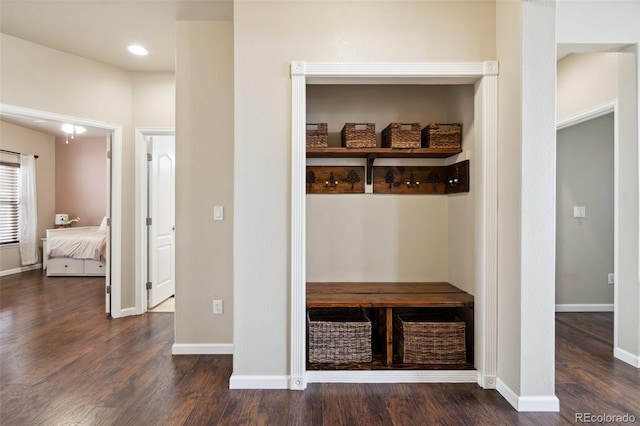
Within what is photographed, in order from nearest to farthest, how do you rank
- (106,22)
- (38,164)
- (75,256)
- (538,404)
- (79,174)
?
(538,404) → (106,22) → (75,256) → (38,164) → (79,174)

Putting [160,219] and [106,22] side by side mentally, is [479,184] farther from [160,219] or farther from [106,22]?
[160,219]

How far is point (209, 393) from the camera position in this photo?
233 centimetres

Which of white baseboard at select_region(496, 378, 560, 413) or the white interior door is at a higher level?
the white interior door

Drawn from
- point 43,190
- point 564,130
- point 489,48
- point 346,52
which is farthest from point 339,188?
point 43,190

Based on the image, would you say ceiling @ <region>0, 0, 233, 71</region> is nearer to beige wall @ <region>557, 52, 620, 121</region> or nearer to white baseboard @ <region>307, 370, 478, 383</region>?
white baseboard @ <region>307, 370, 478, 383</region>

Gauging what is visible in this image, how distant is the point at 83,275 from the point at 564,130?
7.50m

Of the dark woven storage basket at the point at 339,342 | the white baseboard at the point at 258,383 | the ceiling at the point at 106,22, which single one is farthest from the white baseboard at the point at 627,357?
the ceiling at the point at 106,22

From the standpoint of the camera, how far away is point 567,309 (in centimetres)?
411

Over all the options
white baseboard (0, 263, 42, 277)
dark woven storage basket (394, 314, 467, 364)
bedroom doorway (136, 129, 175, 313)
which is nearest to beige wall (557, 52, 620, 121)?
dark woven storage basket (394, 314, 467, 364)

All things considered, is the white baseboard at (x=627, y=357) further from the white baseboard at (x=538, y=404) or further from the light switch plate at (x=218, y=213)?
the light switch plate at (x=218, y=213)

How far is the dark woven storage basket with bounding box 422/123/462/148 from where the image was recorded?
2.71 meters

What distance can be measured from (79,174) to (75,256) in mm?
2225

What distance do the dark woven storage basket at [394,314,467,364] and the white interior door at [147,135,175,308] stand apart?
3.18m

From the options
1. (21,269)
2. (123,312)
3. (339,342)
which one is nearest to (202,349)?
(339,342)
